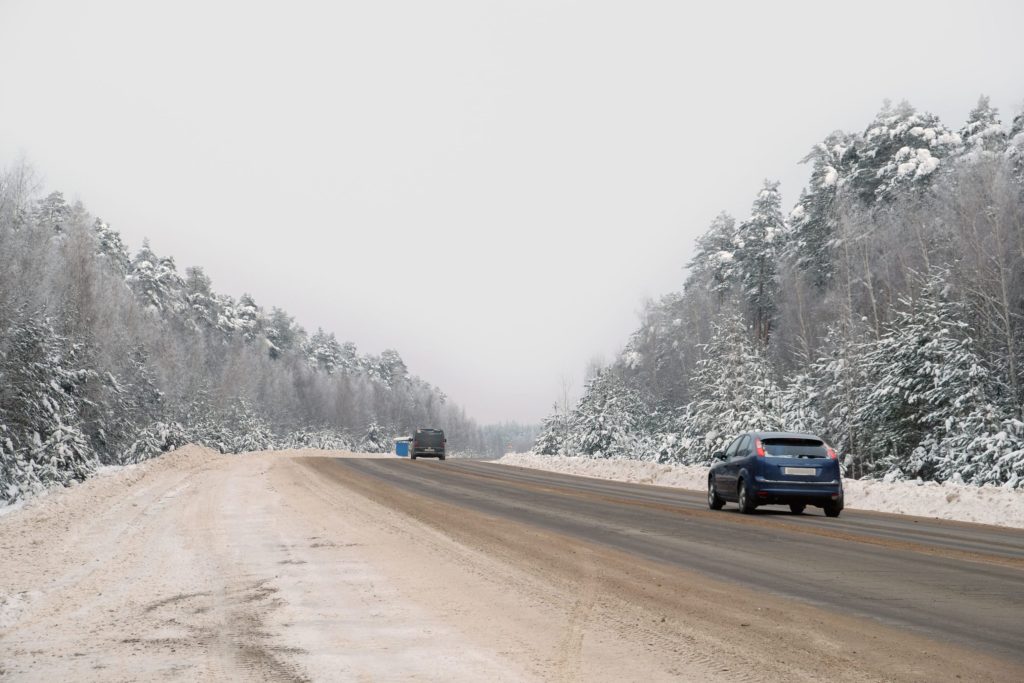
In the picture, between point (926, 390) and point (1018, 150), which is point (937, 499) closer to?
point (926, 390)

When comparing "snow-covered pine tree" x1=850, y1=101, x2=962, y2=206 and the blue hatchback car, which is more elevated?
"snow-covered pine tree" x1=850, y1=101, x2=962, y2=206

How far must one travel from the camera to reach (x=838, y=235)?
52781 millimetres

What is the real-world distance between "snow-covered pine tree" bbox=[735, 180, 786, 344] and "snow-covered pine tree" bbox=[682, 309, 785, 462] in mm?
29704

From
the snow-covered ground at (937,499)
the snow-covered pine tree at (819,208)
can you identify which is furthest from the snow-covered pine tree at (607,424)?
the snow-covered ground at (937,499)

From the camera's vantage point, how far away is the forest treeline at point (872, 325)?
107ft

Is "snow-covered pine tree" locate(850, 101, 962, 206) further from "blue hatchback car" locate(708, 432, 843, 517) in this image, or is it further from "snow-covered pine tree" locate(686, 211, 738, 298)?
"blue hatchback car" locate(708, 432, 843, 517)

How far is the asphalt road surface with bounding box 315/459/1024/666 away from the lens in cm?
734

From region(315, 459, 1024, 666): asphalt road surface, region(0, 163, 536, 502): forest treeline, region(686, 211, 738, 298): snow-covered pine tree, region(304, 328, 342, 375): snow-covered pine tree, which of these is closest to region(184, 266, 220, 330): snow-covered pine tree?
region(0, 163, 536, 502): forest treeline

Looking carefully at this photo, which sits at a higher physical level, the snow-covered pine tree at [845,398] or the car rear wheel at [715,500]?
the snow-covered pine tree at [845,398]

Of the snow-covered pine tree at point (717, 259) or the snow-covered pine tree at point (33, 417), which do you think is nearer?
the snow-covered pine tree at point (33, 417)

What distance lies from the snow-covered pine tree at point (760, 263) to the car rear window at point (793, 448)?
199 feet

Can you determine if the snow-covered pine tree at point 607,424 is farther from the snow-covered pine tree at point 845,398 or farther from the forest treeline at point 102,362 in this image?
the forest treeline at point 102,362

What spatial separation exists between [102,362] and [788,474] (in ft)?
120

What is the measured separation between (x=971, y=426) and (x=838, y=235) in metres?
24.6
